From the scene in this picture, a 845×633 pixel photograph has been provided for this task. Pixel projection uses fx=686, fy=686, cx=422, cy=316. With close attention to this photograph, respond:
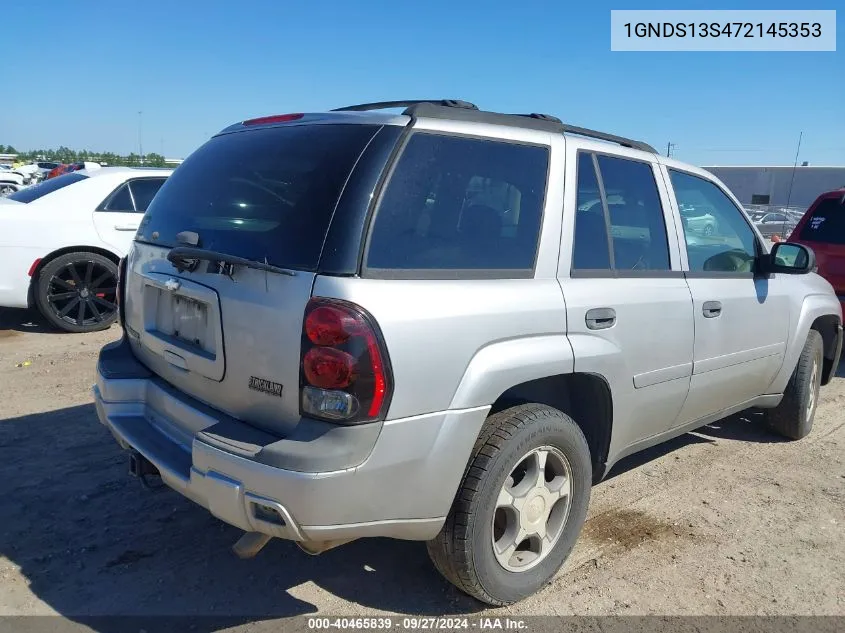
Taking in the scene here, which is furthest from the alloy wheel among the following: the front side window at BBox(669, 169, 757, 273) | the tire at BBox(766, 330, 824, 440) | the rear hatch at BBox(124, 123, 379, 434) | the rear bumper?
the tire at BBox(766, 330, 824, 440)

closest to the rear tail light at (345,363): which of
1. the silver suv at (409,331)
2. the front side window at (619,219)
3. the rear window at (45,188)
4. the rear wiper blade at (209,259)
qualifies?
the silver suv at (409,331)

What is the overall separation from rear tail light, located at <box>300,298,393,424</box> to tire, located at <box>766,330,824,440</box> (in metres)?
3.59

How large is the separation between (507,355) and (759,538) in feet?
6.29

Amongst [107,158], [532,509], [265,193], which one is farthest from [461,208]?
[107,158]

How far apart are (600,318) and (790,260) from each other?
1.92 metres

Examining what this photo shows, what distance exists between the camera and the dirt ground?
2.84m

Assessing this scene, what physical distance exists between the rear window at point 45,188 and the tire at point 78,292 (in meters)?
0.80

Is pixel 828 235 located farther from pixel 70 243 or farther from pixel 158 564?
pixel 70 243

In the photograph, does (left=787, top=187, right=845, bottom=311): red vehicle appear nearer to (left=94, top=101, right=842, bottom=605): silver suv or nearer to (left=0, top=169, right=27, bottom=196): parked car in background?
(left=94, top=101, right=842, bottom=605): silver suv

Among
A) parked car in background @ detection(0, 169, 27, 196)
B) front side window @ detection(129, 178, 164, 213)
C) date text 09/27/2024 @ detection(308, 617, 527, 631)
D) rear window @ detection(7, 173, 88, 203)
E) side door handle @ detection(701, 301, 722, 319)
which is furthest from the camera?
parked car in background @ detection(0, 169, 27, 196)

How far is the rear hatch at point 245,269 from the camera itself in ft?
7.57

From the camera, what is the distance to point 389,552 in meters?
3.23

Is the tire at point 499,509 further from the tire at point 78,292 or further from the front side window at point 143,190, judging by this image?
the front side window at point 143,190

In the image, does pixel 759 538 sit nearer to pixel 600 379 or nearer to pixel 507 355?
pixel 600 379
